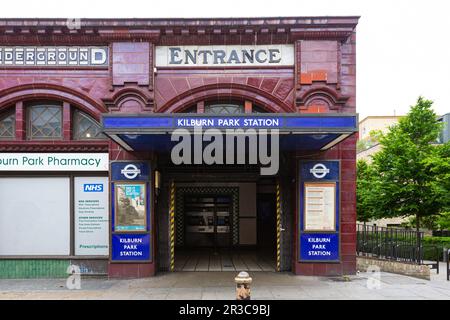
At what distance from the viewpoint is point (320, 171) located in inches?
420

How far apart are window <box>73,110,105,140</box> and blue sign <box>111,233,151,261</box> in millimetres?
3025

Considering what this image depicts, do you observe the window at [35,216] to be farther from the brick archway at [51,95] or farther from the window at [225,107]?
the window at [225,107]

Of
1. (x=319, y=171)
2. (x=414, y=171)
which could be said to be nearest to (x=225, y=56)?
(x=319, y=171)

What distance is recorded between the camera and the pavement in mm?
8727

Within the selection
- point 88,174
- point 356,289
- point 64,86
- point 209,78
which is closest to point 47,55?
point 64,86

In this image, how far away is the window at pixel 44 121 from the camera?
11117mm

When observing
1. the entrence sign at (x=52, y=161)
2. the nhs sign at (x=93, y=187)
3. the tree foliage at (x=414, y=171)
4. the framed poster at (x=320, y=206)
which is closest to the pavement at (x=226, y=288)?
the framed poster at (x=320, y=206)

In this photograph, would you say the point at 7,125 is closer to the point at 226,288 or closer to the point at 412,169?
the point at 226,288

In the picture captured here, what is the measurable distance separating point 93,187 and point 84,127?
1.81 meters

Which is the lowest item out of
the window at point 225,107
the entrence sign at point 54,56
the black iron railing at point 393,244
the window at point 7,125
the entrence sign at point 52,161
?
the black iron railing at point 393,244

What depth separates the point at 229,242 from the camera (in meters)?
17.2

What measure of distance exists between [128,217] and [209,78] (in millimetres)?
4548

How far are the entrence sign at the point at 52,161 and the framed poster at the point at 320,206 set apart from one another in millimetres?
5828
